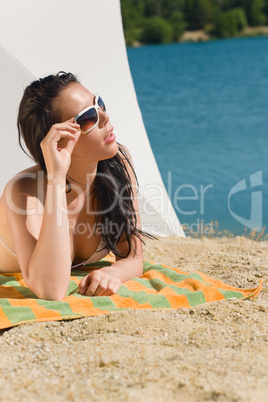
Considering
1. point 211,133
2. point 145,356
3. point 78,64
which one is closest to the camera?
point 145,356

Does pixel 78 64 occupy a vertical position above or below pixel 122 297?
above

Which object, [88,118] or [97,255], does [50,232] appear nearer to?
[88,118]

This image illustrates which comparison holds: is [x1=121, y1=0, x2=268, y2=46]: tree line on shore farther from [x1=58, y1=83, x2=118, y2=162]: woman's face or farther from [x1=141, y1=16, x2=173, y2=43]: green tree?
[x1=58, y1=83, x2=118, y2=162]: woman's face

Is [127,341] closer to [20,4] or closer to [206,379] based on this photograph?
[206,379]

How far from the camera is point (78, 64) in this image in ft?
14.3

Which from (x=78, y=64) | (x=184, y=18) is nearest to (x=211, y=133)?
(x=78, y=64)

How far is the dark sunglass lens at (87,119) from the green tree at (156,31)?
3736cm

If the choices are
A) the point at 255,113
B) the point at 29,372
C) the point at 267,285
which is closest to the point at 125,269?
the point at 267,285

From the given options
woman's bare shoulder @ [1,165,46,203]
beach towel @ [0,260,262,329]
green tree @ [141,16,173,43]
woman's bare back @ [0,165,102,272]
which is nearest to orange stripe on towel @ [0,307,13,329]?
beach towel @ [0,260,262,329]

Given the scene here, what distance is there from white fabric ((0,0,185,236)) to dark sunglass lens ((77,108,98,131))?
167 centimetres

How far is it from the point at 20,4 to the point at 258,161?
6.34m

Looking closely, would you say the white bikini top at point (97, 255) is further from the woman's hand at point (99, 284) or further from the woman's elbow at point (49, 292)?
the woman's elbow at point (49, 292)

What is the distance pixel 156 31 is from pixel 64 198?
1499 inches

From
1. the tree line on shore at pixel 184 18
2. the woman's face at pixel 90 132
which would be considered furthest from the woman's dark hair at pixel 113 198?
the tree line on shore at pixel 184 18
